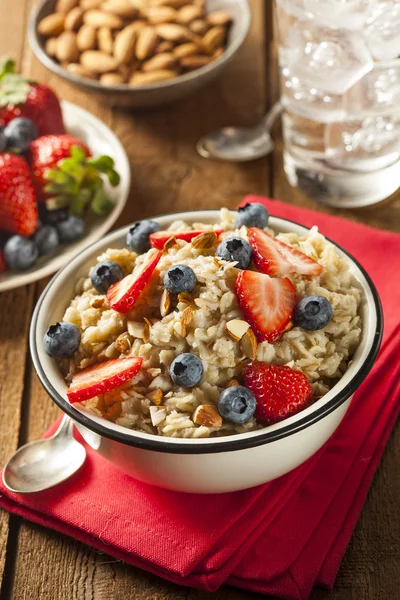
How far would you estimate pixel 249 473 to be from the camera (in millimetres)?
1435

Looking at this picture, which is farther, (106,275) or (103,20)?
(103,20)

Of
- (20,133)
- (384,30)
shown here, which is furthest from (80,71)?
(384,30)

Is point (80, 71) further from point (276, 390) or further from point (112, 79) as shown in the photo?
point (276, 390)

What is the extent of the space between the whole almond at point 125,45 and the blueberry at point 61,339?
4.47 feet

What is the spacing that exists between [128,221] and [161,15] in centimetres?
82

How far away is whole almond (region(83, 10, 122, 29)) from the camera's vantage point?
2688mm

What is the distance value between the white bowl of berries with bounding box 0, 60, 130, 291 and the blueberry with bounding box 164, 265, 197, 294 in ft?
2.41

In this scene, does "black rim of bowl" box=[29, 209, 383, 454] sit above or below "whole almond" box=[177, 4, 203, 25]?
below

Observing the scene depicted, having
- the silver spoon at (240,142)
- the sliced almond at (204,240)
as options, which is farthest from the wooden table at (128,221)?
the sliced almond at (204,240)

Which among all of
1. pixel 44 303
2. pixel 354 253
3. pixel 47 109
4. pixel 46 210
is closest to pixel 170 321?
pixel 44 303

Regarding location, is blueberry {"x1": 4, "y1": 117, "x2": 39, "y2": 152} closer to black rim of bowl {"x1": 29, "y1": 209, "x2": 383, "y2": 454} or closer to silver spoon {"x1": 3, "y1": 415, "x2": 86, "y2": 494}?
silver spoon {"x1": 3, "y1": 415, "x2": 86, "y2": 494}

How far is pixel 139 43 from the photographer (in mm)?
2629

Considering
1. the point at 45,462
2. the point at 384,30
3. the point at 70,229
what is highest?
the point at 384,30

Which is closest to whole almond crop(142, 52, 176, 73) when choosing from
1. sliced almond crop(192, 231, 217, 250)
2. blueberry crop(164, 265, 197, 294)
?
sliced almond crop(192, 231, 217, 250)
